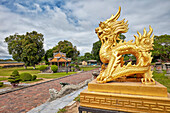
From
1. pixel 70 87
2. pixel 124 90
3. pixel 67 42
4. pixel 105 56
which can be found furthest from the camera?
pixel 67 42

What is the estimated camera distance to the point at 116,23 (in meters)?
2.68

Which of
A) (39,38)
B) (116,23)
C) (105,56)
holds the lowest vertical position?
(105,56)

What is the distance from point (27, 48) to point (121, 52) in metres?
27.7

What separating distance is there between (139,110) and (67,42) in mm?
39929

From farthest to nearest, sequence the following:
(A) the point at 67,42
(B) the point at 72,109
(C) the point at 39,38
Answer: (A) the point at 67,42
(C) the point at 39,38
(B) the point at 72,109

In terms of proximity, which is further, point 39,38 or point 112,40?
point 39,38

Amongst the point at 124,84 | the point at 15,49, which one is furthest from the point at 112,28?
the point at 15,49

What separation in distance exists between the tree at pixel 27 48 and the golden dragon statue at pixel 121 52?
2656cm

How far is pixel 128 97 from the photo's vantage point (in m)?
1.98

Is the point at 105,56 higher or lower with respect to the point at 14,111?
higher

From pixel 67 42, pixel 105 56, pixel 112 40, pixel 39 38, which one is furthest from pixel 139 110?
pixel 67 42

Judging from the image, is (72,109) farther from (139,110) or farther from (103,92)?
(139,110)

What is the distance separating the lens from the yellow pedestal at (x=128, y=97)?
185 cm

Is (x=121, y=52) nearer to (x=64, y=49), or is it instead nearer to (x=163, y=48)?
(x=163, y=48)
